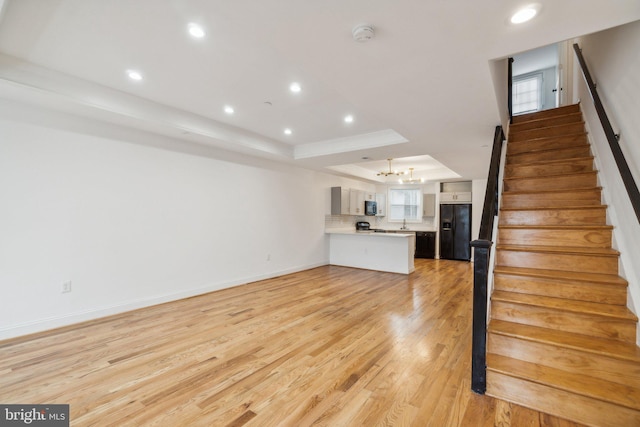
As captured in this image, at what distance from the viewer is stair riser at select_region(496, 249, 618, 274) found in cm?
236

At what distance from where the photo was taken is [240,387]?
2152 millimetres

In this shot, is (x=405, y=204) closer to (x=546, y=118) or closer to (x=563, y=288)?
(x=546, y=118)

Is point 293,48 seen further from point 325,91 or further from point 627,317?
point 627,317

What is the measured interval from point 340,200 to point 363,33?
578cm

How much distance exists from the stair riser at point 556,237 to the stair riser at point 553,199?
0.41 meters

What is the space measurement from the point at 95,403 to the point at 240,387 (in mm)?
986

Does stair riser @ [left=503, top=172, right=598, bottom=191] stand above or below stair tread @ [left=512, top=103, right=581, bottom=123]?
below

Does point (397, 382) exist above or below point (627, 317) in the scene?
below

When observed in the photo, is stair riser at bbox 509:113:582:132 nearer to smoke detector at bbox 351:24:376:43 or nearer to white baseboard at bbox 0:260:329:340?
smoke detector at bbox 351:24:376:43

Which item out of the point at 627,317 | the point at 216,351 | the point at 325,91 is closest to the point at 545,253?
the point at 627,317

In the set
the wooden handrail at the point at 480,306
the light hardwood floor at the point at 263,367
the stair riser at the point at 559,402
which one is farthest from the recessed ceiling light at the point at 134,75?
the stair riser at the point at 559,402

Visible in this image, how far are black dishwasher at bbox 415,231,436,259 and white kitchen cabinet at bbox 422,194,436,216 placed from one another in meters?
0.66

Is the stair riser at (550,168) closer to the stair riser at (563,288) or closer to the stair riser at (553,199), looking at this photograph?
the stair riser at (553,199)

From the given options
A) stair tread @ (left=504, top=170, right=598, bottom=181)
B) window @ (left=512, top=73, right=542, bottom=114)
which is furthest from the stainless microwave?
stair tread @ (left=504, top=170, right=598, bottom=181)
